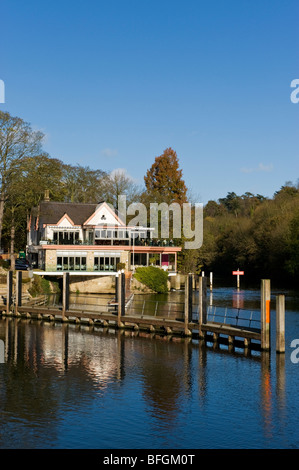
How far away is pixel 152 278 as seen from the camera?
225 ft

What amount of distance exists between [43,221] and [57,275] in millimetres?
8962

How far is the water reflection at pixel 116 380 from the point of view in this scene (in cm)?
2038

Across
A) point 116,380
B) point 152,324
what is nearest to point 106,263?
point 152,324

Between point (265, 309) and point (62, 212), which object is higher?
point (62, 212)

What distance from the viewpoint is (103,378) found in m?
26.3

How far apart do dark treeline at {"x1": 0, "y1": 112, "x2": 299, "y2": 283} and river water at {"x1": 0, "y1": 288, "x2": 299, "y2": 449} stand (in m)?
28.9

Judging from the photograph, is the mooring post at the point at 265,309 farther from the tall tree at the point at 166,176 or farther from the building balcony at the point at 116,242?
the tall tree at the point at 166,176

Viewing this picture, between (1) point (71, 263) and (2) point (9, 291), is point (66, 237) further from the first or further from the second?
(2) point (9, 291)

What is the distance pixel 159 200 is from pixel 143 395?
6603cm

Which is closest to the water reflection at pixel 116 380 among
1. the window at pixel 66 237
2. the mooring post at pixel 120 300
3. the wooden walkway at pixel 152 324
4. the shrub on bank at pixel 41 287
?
the wooden walkway at pixel 152 324

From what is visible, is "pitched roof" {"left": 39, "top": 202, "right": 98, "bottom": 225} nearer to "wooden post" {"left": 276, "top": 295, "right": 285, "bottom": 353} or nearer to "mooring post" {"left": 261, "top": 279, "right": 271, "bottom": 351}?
"mooring post" {"left": 261, "top": 279, "right": 271, "bottom": 351}

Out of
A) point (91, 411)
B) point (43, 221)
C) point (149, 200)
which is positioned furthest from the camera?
point (149, 200)
